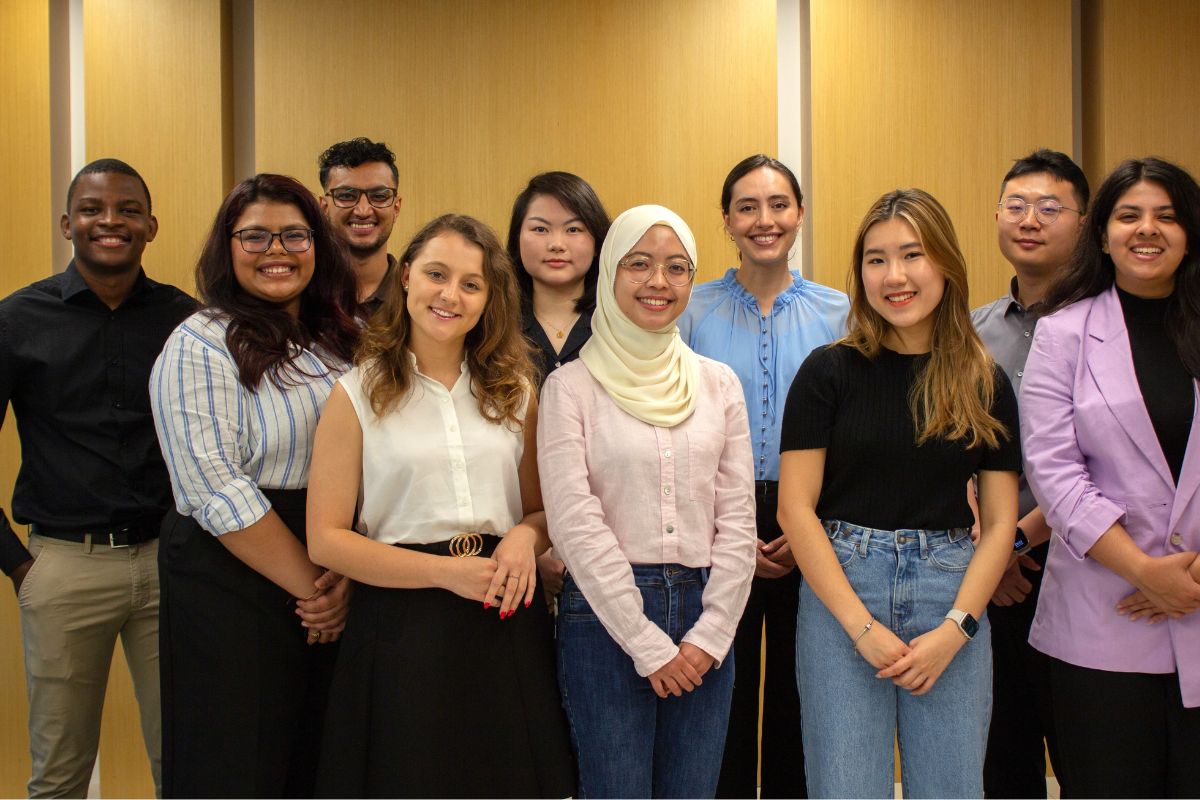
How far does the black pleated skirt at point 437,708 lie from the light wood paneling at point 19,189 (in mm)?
2254

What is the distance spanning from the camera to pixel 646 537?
2.04 meters

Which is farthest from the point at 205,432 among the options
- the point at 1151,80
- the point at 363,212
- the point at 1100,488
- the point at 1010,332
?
the point at 1151,80

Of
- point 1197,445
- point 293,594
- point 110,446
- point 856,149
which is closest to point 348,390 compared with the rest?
point 293,594

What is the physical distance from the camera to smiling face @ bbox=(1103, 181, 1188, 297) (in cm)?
219

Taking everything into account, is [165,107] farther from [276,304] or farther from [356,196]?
[276,304]

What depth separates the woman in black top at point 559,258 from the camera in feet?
8.71

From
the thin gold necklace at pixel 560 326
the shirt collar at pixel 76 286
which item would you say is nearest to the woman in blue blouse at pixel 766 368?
the thin gold necklace at pixel 560 326

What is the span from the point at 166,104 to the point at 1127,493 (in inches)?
133

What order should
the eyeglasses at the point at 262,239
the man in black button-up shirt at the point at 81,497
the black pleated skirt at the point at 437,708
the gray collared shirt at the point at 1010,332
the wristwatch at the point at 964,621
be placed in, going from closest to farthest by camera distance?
the black pleated skirt at the point at 437,708 → the wristwatch at the point at 964,621 → the eyeglasses at the point at 262,239 → the man in black button-up shirt at the point at 81,497 → the gray collared shirt at the point at 1010,332

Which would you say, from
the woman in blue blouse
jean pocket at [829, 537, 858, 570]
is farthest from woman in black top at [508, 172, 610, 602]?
jean pocket at [829, 537, 858, 570]

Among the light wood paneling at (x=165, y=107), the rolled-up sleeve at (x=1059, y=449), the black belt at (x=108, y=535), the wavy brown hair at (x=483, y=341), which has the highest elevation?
the light wood paneling at (x=165, y=107)

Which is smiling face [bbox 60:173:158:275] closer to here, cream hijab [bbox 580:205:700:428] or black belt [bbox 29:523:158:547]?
black belt [bbox 29:523:158:547]

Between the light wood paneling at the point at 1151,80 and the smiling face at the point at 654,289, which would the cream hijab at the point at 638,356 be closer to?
the smiling face at the point at 654,289

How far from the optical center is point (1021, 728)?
2.72 meters
